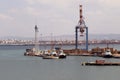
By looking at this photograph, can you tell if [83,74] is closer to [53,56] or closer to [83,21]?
[53,56]

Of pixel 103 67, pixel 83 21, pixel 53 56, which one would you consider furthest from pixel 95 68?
pixel 83 21

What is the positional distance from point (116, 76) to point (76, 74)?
474 cm

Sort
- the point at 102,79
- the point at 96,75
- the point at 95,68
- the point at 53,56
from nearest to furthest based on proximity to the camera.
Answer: the point at 102,79 → the point at 96,75 → the point at 95,68 → the point at 53,56

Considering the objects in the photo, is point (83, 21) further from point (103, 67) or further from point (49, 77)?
point (49, 77)

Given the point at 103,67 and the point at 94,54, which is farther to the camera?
→ the point at 94,54

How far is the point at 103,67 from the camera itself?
57.3m

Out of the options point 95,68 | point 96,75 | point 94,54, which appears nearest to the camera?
point 96,75

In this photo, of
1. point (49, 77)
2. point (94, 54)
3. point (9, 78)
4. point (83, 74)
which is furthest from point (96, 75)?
point (94, 54)

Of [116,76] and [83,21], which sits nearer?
[116,76]

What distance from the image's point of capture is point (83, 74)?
49.0 metres

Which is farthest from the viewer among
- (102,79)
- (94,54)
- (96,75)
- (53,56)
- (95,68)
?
(94,54)

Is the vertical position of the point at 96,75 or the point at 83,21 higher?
the point at 83,21

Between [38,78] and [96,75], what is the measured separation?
6611 millimetres

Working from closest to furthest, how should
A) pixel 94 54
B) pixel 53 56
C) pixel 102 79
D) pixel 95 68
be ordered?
pixel 102 79 < pixel 95 68 < pixel 53 56 < pixel 94 54
